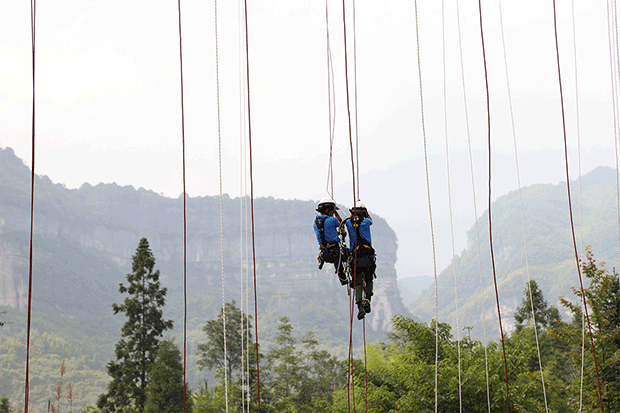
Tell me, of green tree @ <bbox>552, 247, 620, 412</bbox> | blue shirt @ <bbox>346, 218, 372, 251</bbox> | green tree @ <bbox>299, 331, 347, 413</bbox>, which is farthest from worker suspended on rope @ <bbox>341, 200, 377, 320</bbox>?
green tree @ <bbox>299, 331, 347, 413</bbox>

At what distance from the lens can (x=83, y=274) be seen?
143 meters

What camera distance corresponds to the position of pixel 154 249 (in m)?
175

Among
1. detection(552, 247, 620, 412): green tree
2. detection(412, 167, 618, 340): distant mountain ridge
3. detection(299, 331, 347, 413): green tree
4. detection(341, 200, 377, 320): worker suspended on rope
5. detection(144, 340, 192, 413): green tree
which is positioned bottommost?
detection(299, 331, 347, 413): green tree

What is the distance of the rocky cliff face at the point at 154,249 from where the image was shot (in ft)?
Result: 430

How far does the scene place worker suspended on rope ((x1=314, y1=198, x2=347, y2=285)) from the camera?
691 cm

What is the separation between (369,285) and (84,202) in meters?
178

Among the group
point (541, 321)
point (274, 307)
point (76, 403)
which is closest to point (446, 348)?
point (541, 321)

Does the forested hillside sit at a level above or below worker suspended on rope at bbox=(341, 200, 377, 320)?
above

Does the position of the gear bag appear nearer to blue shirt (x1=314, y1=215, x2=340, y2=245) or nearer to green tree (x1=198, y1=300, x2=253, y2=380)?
blue shirt (x1=314, y1=215, x2=340, y2=245)

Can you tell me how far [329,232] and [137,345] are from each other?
83.9 ft

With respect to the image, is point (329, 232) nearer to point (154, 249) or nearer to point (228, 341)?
point (228, 341)

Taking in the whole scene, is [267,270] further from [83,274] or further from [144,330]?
[144,330]

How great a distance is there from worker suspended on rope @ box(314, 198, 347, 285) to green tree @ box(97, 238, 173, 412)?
79.4 feet

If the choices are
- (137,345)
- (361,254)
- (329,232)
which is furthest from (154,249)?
(361,254)
